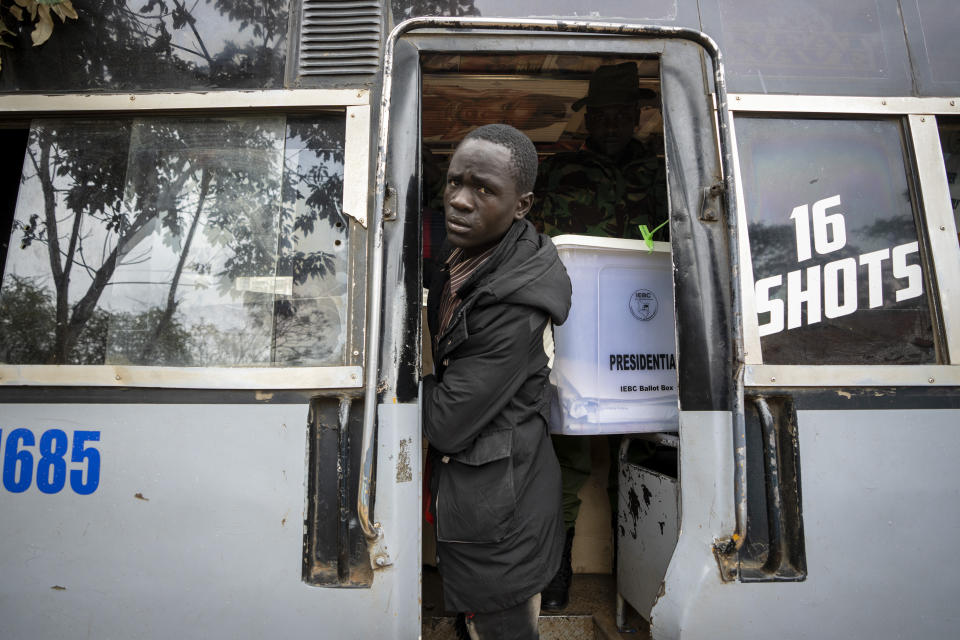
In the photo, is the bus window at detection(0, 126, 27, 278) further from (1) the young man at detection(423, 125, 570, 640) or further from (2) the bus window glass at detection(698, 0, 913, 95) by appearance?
(2) the bus window glass at detection(698, 0, 913, 95)

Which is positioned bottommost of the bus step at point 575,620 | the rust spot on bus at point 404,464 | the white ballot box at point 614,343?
the bus step at point 575,620

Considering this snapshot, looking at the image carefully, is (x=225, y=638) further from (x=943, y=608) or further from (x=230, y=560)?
(x=943, y=608)

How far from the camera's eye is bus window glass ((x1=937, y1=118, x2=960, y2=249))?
1.85m

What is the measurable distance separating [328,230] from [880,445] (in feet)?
6.17

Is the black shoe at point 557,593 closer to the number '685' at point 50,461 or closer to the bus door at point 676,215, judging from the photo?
the bus door at point 676,215

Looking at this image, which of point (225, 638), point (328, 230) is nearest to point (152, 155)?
point (328, 230)

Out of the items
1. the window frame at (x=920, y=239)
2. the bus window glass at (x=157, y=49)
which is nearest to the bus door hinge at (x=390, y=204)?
the bus window glass at (x=157, y=49)

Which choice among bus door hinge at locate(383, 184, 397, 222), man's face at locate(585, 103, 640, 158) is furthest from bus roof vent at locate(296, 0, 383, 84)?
man's face at locate(585, 103, 640, 158)

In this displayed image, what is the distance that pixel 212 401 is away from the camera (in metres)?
1.69

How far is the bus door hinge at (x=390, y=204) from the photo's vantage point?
5.60 ft

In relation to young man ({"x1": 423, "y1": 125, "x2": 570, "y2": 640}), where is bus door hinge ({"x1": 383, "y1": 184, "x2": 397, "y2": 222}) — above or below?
above

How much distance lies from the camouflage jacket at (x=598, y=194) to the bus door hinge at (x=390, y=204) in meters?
1.26

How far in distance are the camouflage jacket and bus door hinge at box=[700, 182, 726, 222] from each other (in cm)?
99

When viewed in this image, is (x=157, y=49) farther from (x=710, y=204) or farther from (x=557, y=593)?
(x=557, y=593)
